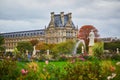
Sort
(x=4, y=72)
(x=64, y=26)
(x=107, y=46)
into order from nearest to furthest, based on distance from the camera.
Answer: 1. (x=4, y=72)
2. (x=107, y=46)
3. (x=64, y=26)

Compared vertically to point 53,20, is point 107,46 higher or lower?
lower

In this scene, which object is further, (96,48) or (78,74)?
(96,48)

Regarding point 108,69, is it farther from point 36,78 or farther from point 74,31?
point 74,31

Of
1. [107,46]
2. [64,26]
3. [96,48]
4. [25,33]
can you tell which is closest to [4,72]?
[96,48]

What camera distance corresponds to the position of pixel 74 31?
81312mm

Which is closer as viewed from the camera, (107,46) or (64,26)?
(107,46)

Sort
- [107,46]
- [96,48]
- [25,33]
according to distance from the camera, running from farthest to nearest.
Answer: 1. [25,33]
2. [107,46]
3. [96,48]

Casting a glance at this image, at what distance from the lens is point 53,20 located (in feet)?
265

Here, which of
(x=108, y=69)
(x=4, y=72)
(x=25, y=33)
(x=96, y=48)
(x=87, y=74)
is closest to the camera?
(x=87, y=74)

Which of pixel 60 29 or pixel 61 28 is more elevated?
pixel 61 28

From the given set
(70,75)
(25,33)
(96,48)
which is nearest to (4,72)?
(70,75)

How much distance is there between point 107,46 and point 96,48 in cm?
4235

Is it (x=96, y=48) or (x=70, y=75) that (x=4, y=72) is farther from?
(x=96, y=48)

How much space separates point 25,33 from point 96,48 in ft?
238
